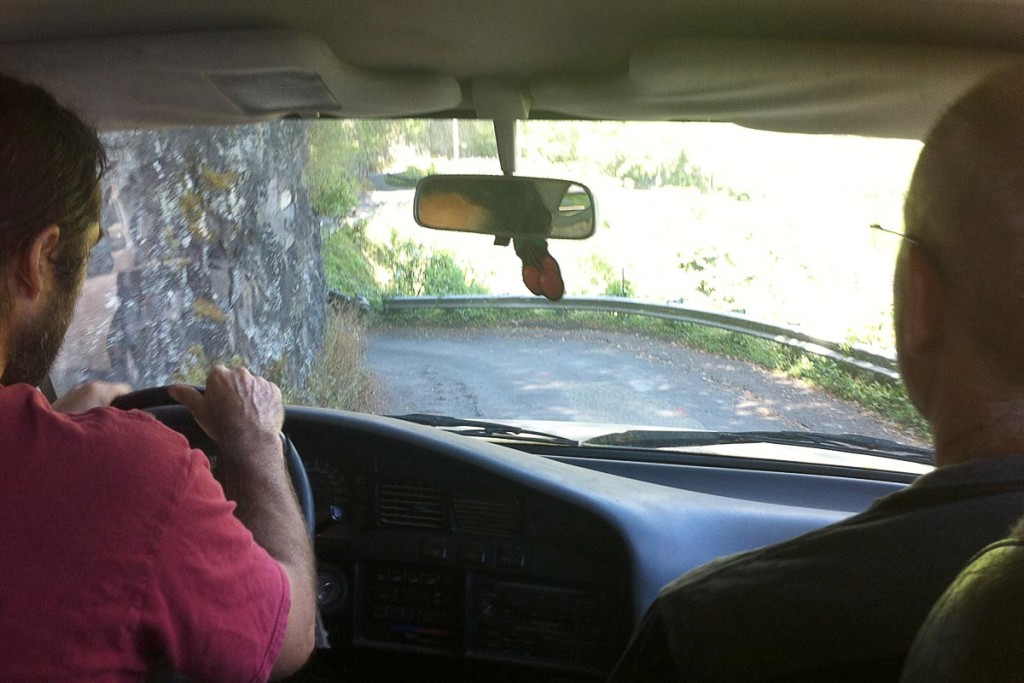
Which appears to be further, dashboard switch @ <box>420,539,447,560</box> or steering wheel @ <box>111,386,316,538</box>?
dashboard switch @ <box>420,539,447,560</box>

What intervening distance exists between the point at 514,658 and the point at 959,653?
2.27m

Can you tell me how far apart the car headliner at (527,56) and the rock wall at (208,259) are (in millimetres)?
1273

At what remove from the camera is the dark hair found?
5.63 feet

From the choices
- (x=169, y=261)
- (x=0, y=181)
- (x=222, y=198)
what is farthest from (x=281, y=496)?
(x=222, y=198)

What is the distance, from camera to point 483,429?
11.4 ft

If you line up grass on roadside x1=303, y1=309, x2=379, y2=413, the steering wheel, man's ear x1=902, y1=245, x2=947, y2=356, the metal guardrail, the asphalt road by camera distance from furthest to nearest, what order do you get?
grass on roadside x1=303, y1=309, x2=379, y2=413 < the metal guardrail < the asphalt road < the steering wheel < man's ear x1=902, y1=245, x2=947, y2=356

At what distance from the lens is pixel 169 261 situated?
19.3 ft

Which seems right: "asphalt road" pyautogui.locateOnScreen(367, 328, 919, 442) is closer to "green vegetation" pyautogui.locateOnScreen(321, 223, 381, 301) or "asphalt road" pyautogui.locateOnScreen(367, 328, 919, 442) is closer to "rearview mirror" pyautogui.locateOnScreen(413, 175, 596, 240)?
"green vegetation" pyautogui.locateOnScreen(321, 223, 381, 301)

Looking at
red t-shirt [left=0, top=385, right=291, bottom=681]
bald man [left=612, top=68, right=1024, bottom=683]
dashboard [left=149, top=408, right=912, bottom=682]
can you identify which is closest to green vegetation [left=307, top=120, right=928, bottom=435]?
dashboard [left=149, top=408, right=912, bottom=682]

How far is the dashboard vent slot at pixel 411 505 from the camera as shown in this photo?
10.2ft

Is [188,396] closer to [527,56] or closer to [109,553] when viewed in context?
[109,553]

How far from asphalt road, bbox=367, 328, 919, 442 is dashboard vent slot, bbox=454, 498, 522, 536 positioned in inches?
50.5

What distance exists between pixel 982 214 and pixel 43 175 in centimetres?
168

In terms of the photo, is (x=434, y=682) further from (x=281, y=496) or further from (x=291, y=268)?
(x=291, y=268)
